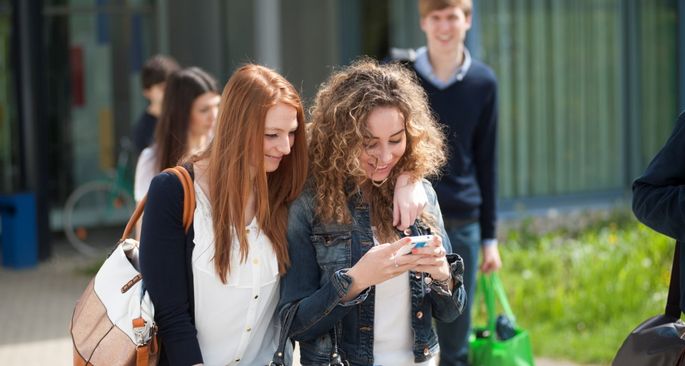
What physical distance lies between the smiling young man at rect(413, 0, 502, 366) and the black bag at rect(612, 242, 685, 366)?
4.68ft

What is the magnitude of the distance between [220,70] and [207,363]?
29.6ft

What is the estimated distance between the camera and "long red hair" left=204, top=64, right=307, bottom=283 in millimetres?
3031

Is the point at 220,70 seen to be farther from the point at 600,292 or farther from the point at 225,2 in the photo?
the point at 600,292

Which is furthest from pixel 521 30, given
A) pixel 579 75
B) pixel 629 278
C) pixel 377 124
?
pixel 377 124

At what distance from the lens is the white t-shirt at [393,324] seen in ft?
10.3

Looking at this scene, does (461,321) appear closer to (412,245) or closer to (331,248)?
(331,248)

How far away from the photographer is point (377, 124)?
10.2 ft

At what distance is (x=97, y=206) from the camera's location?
1238 centimetres

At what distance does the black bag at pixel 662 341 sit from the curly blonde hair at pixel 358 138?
74 centimetres

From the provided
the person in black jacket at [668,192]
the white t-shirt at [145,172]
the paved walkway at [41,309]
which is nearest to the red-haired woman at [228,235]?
the person in black jacket at [668,192]

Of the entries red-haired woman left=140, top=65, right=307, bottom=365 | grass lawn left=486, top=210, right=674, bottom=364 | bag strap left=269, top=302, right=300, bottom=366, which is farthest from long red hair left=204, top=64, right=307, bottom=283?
grass lawn left=486, top=210, right=674, bottom=364

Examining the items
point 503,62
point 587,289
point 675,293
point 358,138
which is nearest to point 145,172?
point 358,138

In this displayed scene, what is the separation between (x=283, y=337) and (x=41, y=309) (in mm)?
5861

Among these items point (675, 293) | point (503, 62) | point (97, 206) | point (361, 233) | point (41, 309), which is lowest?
point (41, 309)
